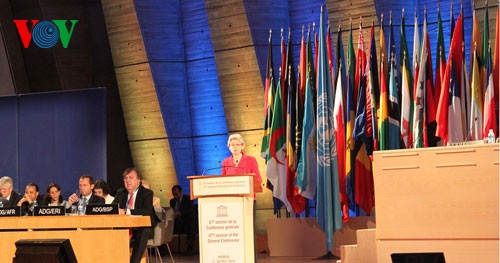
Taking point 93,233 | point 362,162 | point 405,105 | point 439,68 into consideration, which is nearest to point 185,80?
point 362,162

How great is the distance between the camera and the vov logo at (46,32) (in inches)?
496

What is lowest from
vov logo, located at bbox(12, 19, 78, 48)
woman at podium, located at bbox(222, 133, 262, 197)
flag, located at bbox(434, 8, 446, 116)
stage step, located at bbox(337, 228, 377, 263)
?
stage step, located at bbox(337, 228, 377, 263)

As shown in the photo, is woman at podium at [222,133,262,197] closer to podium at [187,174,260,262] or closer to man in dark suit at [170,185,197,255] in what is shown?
podium at [187,174,260,262]

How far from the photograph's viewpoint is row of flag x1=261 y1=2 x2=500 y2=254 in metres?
8.73

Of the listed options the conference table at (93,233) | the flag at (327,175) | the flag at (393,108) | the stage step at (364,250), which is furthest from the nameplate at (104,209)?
the flag at (393,108)

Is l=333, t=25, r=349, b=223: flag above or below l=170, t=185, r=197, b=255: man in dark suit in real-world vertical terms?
above

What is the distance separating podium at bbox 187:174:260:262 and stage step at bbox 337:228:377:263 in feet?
3.18

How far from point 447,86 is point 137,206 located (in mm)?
3606

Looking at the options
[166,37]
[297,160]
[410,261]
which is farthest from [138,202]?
[166,37]

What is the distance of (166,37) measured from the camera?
1225 centimetres

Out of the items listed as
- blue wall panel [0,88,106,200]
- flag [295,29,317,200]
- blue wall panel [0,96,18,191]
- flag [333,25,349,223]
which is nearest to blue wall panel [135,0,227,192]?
blue wall panel [0,88,106,200]

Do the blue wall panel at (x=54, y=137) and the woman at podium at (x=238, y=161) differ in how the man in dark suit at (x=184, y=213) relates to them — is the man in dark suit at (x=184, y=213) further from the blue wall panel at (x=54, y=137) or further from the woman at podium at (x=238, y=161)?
the woman at podium at (x=238, y=161)

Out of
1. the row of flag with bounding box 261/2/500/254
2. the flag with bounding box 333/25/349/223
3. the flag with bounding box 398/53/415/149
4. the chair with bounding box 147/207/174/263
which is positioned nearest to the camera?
the chair with bounding box 147/207/174/263

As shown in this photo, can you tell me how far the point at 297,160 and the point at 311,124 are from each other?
1.60 ft
